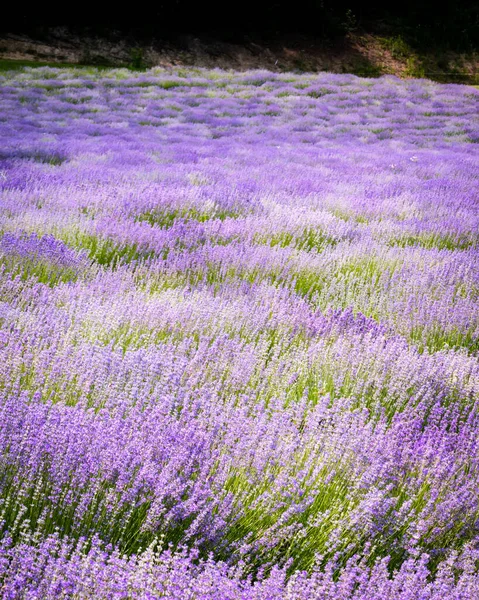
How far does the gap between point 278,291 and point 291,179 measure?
14.2 feet

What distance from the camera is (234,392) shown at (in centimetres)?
230

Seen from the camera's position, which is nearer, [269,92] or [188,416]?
[188,416]

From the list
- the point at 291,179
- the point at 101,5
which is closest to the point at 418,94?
the point at 291,179

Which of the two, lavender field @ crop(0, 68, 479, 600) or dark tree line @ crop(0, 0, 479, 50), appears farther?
dark tree line @ crop(0, 0, 479, 50)

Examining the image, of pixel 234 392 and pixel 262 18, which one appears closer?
pixel 234 392

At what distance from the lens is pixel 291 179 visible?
7.38m

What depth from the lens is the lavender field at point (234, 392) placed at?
1455 millimetres

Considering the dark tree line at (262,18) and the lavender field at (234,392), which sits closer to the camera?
the lavender field at (234,392)

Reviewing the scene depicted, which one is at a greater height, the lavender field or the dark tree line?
the dark tree line

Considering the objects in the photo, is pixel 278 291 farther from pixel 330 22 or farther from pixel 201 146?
pixel 330 22

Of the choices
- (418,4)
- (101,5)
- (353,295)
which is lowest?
(353,295)

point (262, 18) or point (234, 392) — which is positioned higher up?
point (262, 18)

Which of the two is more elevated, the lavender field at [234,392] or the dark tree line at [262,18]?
the dark tree line at [262,18]

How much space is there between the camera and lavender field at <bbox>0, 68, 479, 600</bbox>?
1.46 m
